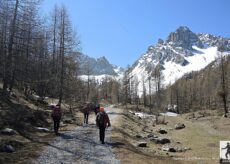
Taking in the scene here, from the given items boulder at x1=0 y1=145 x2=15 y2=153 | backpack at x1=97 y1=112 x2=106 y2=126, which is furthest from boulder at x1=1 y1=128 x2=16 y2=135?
backpack at x1=97 y1=112 x2=106 y2=126

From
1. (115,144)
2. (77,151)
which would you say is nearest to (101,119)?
(115,144)

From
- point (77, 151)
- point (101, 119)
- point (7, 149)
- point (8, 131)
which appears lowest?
point (77, 151)

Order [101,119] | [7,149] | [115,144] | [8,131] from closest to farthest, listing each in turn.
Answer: [7,149]
[8,131]
[101,119]
[115,144]

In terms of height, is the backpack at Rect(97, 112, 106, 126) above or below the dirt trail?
above

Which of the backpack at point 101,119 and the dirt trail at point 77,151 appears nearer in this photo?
the dirt trail at point 77,151

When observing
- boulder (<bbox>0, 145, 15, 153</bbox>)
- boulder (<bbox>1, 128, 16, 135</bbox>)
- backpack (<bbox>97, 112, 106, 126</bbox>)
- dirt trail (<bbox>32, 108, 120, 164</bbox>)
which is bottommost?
dirt trail (<bbox>32, 108, 120, 164</bbox>)

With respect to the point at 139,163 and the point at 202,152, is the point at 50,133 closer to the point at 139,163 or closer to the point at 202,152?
the point at 139,163

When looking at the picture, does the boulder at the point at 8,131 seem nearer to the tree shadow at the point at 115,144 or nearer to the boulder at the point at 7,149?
the boulder at the point at 7,149

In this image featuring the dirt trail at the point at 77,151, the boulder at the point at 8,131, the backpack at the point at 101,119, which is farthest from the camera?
the backpack at the point at 101,119

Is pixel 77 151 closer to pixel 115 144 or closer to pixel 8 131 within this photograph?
pixel 115 144

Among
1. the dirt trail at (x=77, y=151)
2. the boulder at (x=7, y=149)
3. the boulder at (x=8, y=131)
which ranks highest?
the boulder at (x=8, y=131)

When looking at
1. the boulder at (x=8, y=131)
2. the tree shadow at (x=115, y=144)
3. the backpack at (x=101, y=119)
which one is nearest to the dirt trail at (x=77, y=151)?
the tree shadow at (x=115, y=144)

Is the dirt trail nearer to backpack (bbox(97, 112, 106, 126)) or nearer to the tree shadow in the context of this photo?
the tree shadow

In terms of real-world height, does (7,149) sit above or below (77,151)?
above
